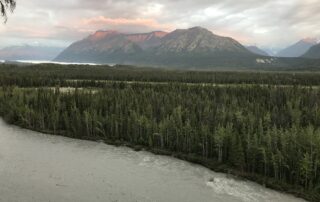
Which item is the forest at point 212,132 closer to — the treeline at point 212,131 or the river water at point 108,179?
the treeline at point 212,131

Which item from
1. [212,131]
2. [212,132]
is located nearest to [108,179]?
[212,132]

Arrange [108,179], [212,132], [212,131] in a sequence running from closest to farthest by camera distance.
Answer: [108,179] → [212,132] → [212,131]

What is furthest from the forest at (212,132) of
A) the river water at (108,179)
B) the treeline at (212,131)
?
the river water at (108,179)

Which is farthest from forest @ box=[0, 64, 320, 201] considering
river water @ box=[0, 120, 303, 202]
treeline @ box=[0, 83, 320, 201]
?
river water @ box=[0, 120, 303, 202]

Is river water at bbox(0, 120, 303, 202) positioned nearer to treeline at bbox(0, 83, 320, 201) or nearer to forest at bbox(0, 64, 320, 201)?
forest at bbox(0, 64, 320, 201)

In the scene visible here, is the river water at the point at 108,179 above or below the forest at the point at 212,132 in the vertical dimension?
below

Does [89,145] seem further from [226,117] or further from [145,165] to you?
[226,117]

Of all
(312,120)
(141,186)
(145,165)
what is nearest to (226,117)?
(312,120)

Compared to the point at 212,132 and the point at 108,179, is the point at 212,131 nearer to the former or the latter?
the point at 212,132
